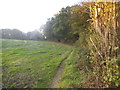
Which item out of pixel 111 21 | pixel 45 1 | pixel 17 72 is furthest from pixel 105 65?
pixel 45 1

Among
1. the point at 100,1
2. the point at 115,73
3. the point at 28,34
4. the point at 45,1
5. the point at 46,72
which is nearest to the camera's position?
the point at 115,73

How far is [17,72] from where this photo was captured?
423 cm

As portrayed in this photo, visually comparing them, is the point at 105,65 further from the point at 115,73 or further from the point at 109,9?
the point at 109,9

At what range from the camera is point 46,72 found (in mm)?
4402

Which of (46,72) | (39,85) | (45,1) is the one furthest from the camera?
(45,1)

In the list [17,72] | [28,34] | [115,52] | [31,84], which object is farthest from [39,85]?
[28,34]

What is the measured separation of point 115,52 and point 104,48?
0.27 metres

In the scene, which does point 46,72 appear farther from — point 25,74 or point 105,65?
point 105,65

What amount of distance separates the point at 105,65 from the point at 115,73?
12.3 inches

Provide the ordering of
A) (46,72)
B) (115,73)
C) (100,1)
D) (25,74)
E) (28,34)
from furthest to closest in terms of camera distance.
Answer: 1. (28,34)
2. (46,72)
3. (25,74)
4. (100,1)
5. (115,73)

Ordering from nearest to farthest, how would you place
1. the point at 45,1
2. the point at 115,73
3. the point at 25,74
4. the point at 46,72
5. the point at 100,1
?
the point at 115,73 → the point at 100,1 → the point at 25,74 → the point at 46,72 → the point at 45,1

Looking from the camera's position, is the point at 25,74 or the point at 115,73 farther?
the point at 25,74

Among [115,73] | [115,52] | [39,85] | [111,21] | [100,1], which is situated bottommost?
[39,85]

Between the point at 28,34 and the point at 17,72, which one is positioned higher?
the point at 28,34
